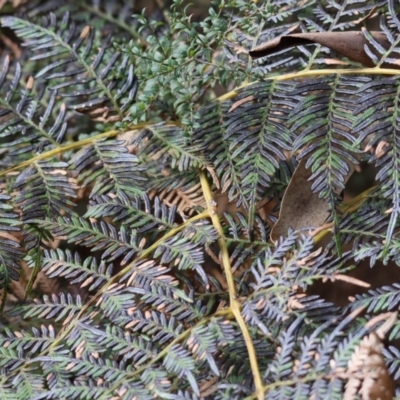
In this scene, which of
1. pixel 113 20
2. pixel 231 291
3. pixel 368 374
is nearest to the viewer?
pixel 368 374

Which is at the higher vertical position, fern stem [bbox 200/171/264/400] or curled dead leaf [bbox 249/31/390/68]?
curled dead leaf [bbox 249/31/390/68]

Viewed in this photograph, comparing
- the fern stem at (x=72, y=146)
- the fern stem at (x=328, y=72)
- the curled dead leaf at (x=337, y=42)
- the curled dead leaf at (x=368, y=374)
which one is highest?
the curled dead leaf at (x=337, y=42)

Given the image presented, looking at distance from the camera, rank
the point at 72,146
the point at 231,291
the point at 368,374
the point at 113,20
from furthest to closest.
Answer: the point at 113,20 < the point at 72,146 < the point at 231,291 < the point at 368,374

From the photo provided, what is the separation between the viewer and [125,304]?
0.70 metres

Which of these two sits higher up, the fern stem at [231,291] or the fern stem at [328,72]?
the fern stem at [328,72]

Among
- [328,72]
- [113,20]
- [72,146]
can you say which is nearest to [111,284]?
[72,146]

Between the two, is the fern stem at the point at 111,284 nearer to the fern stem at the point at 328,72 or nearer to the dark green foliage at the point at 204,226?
the dark green foliage at the point at 204,226

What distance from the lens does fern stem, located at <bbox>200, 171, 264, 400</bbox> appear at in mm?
608

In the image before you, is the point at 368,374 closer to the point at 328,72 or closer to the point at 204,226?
the point at 204,226

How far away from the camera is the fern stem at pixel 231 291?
2.00 ft

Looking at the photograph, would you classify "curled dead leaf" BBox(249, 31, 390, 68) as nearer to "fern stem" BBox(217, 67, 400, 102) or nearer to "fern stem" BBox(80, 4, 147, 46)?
"fern stem" BBox(217, 67, 400, 102)

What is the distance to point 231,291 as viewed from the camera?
0.70 metres

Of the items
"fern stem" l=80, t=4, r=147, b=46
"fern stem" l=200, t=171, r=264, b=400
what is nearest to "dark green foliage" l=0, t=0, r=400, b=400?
"fern stem" l=200, t=171, r=264, b=400

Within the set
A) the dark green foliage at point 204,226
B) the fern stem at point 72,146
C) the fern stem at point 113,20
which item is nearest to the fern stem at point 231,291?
the dark green foliage at point 204,226
